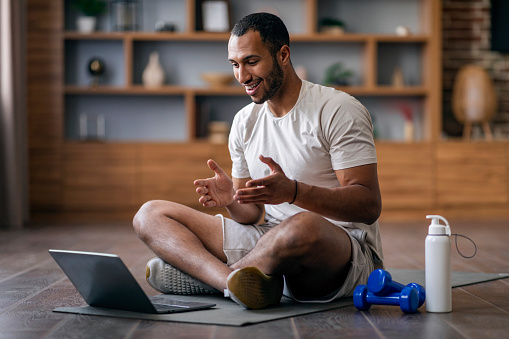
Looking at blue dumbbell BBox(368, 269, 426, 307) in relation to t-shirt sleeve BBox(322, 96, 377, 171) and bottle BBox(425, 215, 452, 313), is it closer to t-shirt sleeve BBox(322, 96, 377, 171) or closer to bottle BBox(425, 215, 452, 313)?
bottle BBox(425, 215, 452, 313)

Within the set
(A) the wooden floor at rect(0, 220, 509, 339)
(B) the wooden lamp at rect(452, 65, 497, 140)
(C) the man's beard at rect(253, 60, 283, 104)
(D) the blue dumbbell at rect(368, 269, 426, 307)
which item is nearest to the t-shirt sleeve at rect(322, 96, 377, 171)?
(C) the man's beard at rect(253, 60, 283, 104)

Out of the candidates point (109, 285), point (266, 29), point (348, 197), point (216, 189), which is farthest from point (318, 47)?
point (109, 285)

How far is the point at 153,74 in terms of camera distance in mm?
5871

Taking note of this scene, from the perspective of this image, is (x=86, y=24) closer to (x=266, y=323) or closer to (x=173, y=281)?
(x=173, y=281)

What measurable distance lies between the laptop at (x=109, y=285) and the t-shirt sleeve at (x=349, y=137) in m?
0.56

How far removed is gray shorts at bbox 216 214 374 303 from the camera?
6.97ft

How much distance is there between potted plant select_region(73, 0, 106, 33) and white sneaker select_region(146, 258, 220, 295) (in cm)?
391

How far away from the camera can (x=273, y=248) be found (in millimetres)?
1972

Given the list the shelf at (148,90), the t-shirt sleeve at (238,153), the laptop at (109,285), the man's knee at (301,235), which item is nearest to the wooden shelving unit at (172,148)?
the shelf at (148,90)

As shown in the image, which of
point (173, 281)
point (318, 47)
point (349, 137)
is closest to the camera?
point (349, 137)

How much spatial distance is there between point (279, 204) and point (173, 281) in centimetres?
42

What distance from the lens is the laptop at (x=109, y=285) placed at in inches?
74.2

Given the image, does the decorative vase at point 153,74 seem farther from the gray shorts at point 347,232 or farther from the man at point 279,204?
the gray shorts at point 347,232

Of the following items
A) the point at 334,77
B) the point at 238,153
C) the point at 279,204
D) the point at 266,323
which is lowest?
the point at 266,323
